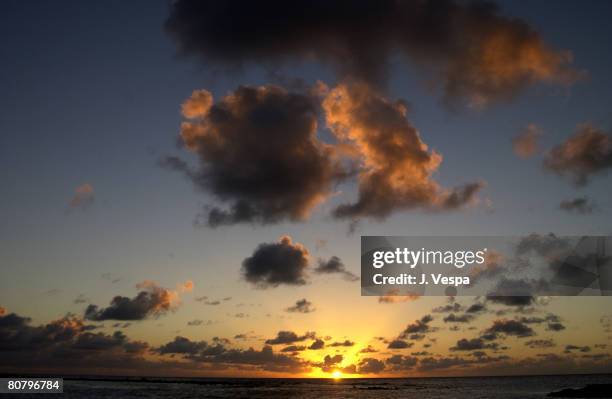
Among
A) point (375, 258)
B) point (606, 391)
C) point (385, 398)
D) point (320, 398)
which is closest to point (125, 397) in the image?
point (320, 398)

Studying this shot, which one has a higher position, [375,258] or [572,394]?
[375,258]

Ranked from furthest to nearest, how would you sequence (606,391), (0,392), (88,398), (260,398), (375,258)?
1. (260,398)
2. (606,391)
3. (88,398)
4. (0,392)
5. (375,258)

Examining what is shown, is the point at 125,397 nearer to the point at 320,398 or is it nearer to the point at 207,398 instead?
the point at 207,398

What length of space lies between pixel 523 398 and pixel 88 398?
87.8 m

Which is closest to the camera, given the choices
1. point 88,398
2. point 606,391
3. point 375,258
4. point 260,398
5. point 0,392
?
point 375,258

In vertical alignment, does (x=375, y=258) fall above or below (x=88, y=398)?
above

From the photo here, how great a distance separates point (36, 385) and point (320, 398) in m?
60.0

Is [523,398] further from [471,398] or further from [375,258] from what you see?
[375,258]

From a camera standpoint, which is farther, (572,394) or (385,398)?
(385,398)

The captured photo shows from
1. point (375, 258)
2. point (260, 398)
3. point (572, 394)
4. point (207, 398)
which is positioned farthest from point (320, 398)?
point (375, 258)

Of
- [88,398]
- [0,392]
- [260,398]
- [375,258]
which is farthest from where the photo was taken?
[260,398]

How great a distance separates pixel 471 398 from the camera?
378ft

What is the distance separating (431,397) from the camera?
12075 centimetres

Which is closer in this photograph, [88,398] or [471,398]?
[88,398]
